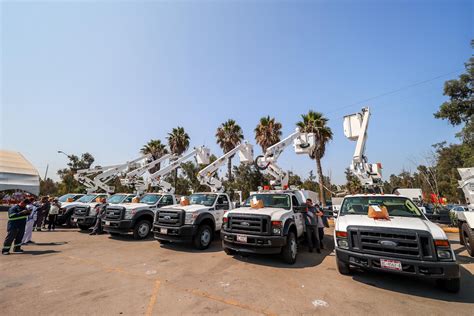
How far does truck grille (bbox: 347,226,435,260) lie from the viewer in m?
4.00

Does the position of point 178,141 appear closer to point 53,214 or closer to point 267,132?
point 267,132

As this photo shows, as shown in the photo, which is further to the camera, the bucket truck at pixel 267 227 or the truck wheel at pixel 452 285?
the bucket truck at pixel 267 227

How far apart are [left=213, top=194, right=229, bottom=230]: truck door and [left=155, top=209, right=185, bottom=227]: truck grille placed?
4.77 feet

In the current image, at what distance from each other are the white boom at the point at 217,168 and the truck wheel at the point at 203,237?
11.7 ft

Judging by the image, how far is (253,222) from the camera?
6078 millimetres

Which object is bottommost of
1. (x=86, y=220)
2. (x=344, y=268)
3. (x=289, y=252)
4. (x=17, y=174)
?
(x=344, y=268)

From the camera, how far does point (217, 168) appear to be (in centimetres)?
1224

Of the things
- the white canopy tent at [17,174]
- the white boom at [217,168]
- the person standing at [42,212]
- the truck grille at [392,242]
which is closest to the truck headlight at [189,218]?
the white boom at [217,168]

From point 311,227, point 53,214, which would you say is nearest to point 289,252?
point 311,227

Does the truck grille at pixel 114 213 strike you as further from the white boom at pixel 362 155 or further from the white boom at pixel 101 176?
the white boom at pixel 362 155

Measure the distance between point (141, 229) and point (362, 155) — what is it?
9707 mm

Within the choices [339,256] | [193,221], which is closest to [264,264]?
[339,256]

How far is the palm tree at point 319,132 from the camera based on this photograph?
21.9 meters

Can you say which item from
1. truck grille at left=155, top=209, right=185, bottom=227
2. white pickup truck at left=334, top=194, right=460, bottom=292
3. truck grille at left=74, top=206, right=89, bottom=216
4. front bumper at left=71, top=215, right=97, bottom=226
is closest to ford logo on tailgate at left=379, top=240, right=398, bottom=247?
white pickup truck at left=334, top=194, right=460, bottom=292
